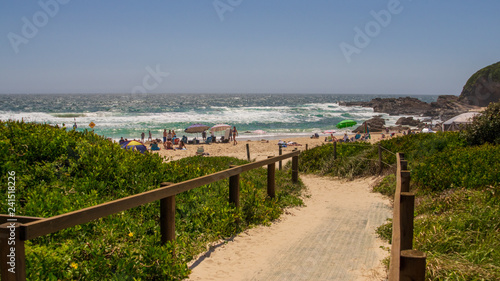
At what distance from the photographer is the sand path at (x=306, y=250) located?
4.23 metres

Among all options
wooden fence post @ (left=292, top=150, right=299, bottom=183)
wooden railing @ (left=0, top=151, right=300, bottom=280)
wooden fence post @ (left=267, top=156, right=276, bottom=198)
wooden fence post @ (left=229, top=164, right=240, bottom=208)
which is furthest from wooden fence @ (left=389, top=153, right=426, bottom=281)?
wooden fence post @ (left=292, top=150, right=299, bottom=183)

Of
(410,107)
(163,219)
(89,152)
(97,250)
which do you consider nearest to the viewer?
(97,250)

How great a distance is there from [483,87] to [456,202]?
92.1m

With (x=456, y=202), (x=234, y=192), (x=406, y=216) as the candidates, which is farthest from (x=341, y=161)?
(x=406, y=216)

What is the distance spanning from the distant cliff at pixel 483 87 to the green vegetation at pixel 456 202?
264ft

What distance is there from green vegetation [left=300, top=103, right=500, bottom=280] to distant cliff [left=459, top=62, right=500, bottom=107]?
8060 cm

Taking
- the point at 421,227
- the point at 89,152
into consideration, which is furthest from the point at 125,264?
the point at 421,227

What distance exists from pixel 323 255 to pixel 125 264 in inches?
96.1

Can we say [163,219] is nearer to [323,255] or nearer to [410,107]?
[323,255]

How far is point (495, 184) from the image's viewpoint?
6090 mm

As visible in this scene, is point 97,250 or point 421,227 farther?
point 421,227

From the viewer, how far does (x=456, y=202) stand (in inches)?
234

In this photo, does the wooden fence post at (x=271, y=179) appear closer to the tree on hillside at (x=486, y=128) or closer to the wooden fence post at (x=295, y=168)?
the wooden fence post at (x=295, y=168)

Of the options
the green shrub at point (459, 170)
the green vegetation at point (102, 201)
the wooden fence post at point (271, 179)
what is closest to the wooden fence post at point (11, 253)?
the green vegetation at point (102, 201)
